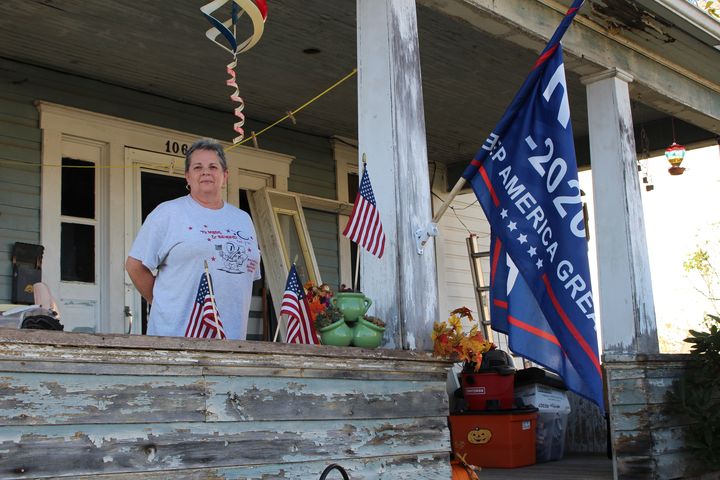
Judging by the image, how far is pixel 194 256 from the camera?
13.0 feet

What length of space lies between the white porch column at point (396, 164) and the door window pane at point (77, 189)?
10.2ft

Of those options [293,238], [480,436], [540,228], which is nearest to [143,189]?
[293,238]

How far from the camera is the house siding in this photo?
656cm

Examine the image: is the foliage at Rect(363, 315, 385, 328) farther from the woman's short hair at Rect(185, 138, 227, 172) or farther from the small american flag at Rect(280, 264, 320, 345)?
the woman's short hair at Rect(185, 138, 227, 172)

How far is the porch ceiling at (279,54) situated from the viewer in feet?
19.9

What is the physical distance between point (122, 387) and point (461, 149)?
6.99 m

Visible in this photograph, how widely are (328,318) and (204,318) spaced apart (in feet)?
2.11

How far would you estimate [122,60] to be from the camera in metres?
6.84

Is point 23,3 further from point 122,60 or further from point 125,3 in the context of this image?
point 122,60

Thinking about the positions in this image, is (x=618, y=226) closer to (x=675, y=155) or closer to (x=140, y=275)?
(x=675, y=155)

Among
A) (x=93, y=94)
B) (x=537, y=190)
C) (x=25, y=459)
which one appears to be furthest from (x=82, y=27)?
(x=25, y=459)

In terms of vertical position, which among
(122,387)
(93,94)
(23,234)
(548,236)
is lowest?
(122,387)

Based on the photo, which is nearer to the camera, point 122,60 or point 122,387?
point 122,387

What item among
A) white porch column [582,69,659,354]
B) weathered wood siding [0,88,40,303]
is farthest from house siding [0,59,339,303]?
white porch column [582,69,659,354]
